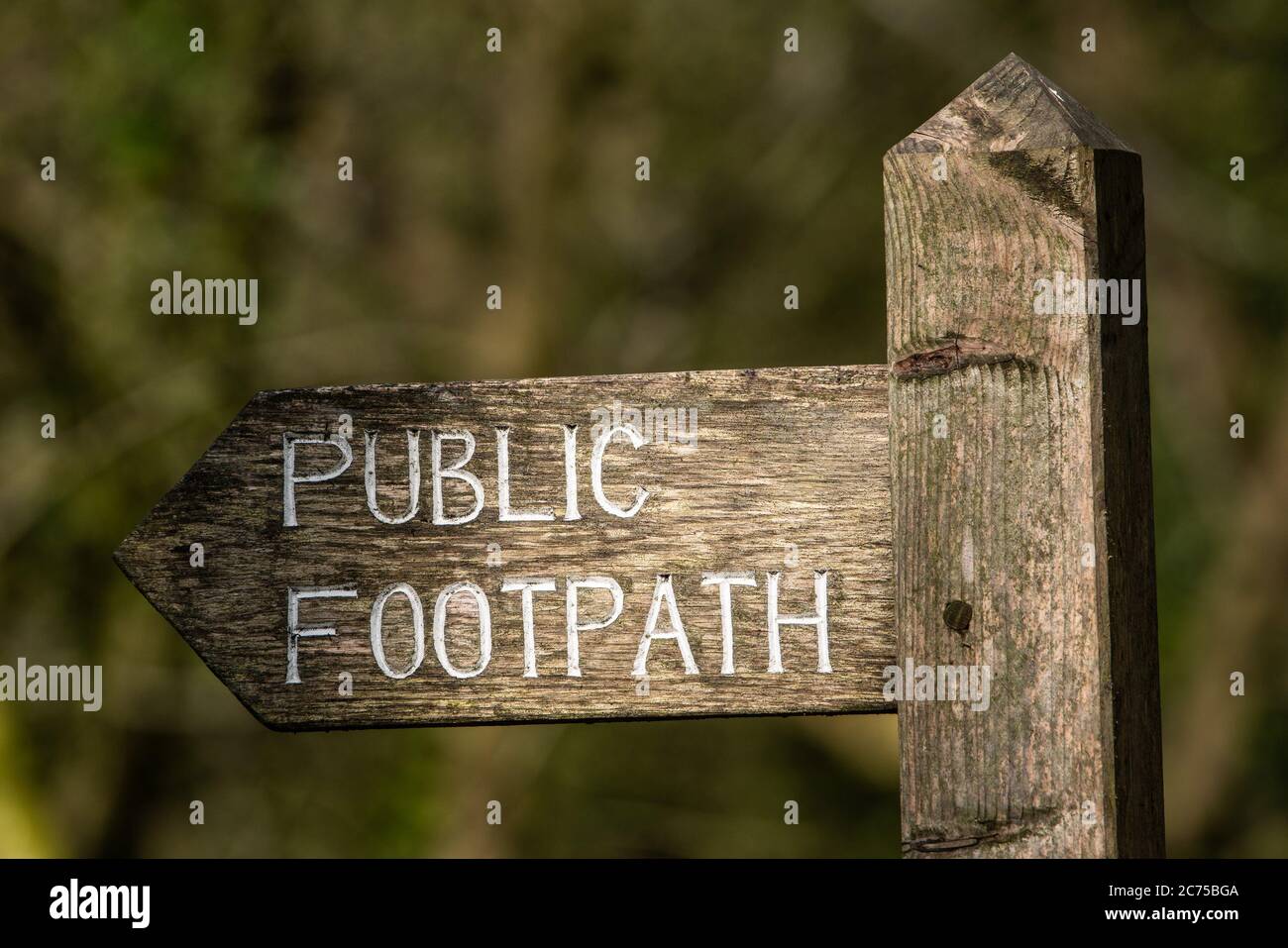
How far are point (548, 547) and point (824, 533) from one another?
1.03ft

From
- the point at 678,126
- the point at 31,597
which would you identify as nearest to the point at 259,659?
the point at 31,597

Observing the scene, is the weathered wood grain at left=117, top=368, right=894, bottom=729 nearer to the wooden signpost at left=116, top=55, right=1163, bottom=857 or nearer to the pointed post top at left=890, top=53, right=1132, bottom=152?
the wooden signpost at left=116, top=55, right=1163, bottom=857

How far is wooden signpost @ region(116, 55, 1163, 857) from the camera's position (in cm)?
119

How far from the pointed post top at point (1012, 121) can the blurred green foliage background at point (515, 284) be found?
282cm

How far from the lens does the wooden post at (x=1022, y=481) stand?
1178 mm

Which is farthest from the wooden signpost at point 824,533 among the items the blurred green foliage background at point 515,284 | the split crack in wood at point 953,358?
the blurred green foliage background at point 515,284

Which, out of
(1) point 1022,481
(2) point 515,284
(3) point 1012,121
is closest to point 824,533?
(1) point 1022,481

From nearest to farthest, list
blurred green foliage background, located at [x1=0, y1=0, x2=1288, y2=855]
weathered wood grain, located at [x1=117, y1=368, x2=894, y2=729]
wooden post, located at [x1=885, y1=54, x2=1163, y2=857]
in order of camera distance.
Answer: wooden post, located at [x1=885, y1=54, x2=1163, y2=857] → weathered wood grain, located at [x1=117, y1=368, x2=894, y2=729] → blurred green foliage background, located at [x1=0, y1=0, x2=1288, y2=855]

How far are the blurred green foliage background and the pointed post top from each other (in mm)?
2822

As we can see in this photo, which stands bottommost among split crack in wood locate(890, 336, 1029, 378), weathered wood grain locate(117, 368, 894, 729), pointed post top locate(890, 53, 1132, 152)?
weathered wood grain locate(117, 368, 894, 729)

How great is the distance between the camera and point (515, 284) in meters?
4.18

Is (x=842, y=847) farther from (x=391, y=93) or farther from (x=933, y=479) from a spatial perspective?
(x=933, y=479)

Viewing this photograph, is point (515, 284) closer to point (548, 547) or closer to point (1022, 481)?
point (548, 547)

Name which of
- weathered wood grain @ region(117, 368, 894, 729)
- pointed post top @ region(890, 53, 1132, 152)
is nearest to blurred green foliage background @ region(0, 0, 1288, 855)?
weathered wood grain @ region(117, 368, 894, 729)
